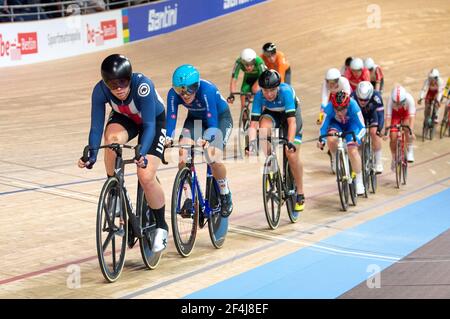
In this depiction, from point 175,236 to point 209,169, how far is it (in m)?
0.52

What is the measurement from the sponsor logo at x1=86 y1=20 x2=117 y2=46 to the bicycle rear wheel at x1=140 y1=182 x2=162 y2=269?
468 inches

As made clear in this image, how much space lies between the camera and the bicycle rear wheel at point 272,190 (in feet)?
19.0

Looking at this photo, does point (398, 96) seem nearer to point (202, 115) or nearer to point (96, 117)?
point (202, 115)

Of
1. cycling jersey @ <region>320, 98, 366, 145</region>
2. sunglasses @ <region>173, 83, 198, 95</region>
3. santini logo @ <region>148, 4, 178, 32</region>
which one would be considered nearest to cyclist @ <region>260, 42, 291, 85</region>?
cycling jersey @ <region>320, 98, 366, 145</region>

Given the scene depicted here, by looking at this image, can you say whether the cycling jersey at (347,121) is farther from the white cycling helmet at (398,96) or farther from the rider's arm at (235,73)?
the rider's arm at (235,73)

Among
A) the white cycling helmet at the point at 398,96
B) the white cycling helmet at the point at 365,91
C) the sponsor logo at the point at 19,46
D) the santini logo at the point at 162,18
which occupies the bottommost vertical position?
the white cycling helmet at the point at 398,96

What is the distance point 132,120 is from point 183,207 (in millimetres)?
685

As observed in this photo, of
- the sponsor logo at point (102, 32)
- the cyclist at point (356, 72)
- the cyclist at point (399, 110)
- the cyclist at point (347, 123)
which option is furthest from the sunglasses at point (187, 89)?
the sponsor logo at point (102, 32)

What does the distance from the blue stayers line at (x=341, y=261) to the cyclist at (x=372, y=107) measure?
1103 millimetres

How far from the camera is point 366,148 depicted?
7.67m

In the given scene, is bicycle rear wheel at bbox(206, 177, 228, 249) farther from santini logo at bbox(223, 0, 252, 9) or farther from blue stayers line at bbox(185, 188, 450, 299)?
santini logo at bbox(223, 0, 252, 9)

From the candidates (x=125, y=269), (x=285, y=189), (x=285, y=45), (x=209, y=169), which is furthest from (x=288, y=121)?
(x=285, y=45)
